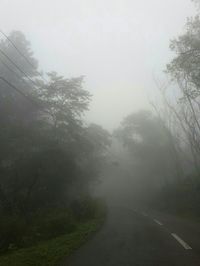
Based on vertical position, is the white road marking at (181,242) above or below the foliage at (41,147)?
below

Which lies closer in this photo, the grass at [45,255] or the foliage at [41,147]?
the grass at [45,255]

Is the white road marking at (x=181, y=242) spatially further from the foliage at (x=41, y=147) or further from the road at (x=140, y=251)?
the foliage at (x=41, y=147)

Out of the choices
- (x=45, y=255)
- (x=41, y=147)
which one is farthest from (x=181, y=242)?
(x=41, y=147)

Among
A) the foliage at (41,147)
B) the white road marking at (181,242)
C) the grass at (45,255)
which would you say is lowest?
the grass at (45,255)

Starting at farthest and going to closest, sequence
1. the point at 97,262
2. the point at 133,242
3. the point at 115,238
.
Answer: the point at 115,238
the point at 133,242
the point at 97,262

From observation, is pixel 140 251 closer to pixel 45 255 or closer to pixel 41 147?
pixel 45 255

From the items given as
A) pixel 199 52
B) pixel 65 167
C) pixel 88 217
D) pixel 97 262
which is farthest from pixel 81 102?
pixel 97 262

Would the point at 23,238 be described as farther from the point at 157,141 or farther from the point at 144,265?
the point at 157,141

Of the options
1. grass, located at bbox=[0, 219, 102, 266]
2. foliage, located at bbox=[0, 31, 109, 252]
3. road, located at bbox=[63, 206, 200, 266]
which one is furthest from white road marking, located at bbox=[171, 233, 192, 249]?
foliage, located at bbox=[0, 31, 109, 252]

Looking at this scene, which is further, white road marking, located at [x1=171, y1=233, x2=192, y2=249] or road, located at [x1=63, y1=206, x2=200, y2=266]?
white road marking, located at [x1=171, y1=233, x2=192, y2=249]

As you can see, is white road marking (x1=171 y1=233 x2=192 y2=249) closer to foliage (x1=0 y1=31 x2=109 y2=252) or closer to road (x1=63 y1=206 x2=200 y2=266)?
road (x1=63 y1=206 x2=200 y2=266)

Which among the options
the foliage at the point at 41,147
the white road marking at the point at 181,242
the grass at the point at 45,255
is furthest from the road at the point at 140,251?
the foliage at the point at 41,147

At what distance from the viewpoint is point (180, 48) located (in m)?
23.2

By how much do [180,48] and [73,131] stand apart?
11.8 metres
